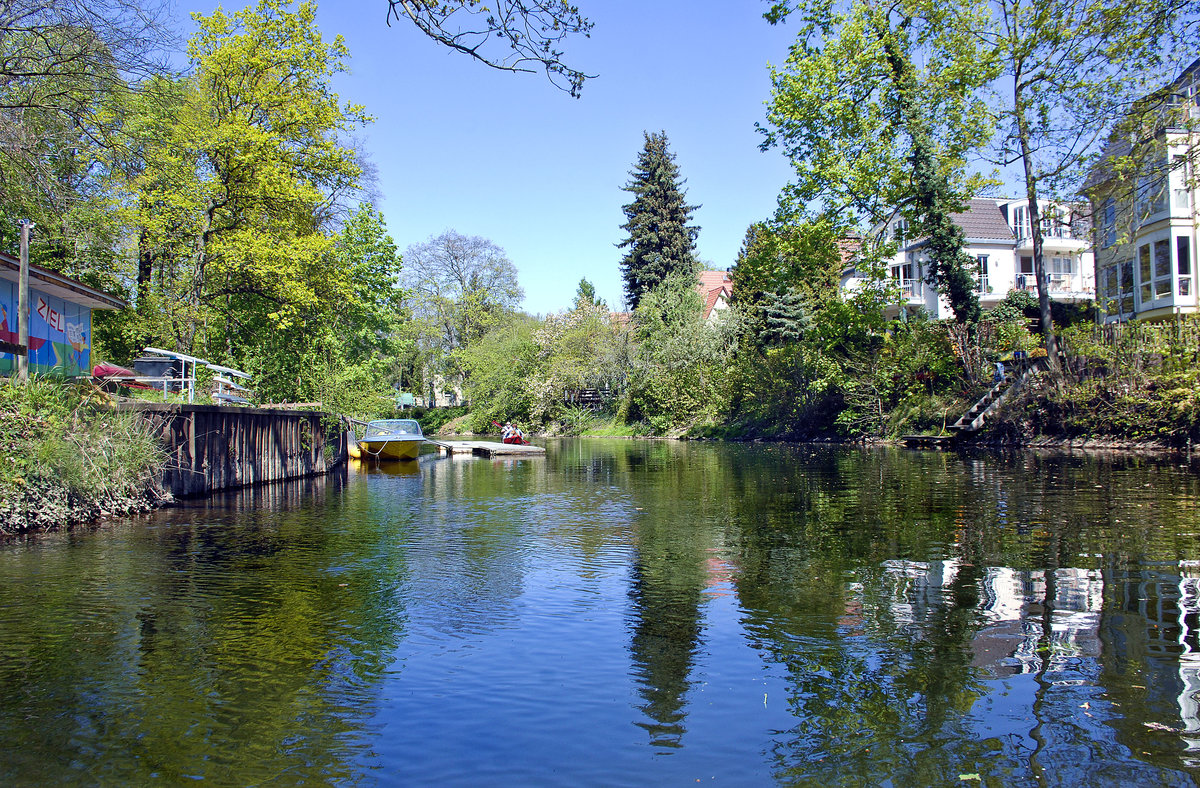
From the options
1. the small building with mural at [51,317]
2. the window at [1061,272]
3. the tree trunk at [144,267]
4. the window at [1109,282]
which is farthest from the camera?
the window at [1061,272]

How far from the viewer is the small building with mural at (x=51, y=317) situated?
19047 millimetres

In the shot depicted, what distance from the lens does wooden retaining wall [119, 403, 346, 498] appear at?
17578mm

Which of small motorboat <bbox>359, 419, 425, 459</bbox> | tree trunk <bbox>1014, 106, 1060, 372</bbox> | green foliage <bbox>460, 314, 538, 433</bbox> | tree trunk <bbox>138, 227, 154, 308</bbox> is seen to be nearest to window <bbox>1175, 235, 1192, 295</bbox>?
tree trunk <bbox>1014, 106, 1060, 372</bbox>

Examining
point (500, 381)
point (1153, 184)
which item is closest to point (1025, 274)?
point (500, 381)

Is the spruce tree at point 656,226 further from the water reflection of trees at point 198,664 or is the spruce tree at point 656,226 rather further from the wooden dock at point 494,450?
the water reflection of trees at point 198,664

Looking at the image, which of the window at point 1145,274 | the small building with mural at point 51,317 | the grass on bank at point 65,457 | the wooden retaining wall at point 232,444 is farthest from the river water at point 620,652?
the window at point 1145,274

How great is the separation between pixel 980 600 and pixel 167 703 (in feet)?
22.6

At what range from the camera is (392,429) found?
35438mm

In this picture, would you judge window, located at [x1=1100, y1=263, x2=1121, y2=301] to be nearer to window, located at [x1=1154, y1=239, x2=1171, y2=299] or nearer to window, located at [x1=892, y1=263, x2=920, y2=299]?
window, located at [x1=1154, y1=239, x2=1171, y2=299]

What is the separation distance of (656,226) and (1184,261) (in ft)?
111

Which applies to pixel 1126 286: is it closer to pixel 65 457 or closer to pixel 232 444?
pixel 232 444

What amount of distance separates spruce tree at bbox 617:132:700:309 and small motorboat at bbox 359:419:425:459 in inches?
1155

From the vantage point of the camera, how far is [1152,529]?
11.2 metres

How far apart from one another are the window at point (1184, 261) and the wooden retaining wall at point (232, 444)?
111 ft
